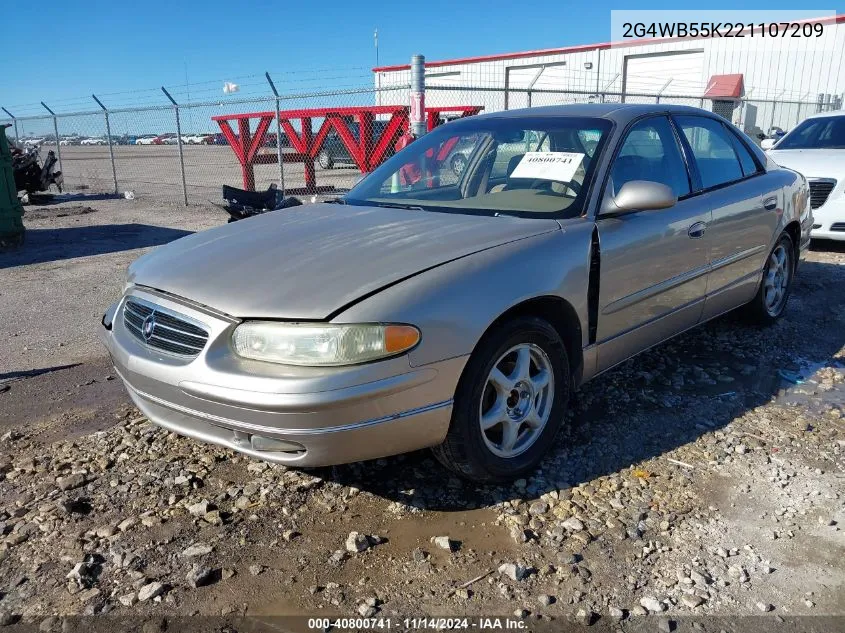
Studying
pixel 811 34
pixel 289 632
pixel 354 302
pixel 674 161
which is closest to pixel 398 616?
pixel 289 632

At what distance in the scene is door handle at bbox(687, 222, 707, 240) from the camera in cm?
375

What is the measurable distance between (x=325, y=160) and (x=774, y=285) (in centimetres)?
1895

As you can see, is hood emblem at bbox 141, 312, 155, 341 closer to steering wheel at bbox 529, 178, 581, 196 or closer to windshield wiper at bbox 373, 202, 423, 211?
windshield wiper at bbox 373, 202, 423, 211

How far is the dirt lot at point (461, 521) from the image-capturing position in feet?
7.48

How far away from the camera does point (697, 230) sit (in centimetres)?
379

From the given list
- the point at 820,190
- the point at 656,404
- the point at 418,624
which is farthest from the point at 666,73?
the point at 418,624

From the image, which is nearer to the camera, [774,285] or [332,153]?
[774,285]

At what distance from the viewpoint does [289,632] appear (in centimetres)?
215

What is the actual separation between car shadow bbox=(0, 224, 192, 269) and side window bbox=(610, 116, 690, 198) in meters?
7.22

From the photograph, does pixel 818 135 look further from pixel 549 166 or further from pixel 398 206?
pixel 398 206

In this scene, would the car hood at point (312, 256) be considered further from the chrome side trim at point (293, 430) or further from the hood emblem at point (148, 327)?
the chrome side trim at point (293, 430)

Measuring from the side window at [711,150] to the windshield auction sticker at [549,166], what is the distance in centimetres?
106

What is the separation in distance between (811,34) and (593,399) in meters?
22.4

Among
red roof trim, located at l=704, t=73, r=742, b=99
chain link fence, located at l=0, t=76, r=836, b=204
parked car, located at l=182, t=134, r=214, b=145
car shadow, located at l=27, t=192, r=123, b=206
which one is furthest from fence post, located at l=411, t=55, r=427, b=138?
red roof trim, located at l=704, t=73, r=742, b=99
